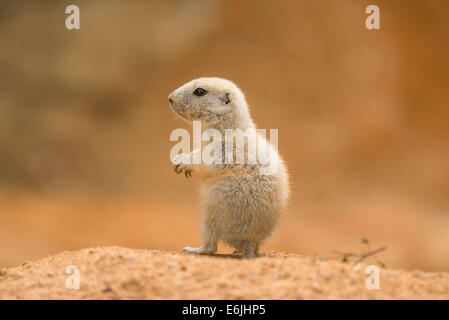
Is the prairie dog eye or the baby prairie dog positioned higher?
the prairie dog eye

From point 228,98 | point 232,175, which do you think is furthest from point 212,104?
point 232,175

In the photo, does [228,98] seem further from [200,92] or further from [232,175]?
[232,175]

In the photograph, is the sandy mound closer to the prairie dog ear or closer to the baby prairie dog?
the baby prairie dog

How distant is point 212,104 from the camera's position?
22.2 feet

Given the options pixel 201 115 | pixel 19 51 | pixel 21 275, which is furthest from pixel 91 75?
pixel 21 275

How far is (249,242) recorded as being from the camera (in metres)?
6.48

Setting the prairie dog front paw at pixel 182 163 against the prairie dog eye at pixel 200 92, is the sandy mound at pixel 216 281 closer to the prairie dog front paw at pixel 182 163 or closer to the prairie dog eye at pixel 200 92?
the prairie dog front paw at pixel 182 163

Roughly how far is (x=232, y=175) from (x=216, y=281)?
6.00ft

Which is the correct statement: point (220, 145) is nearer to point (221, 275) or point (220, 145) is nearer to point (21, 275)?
point (221, 275)

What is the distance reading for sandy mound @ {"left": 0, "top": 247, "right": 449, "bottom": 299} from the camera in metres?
4.60

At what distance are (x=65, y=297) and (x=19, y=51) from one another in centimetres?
1213

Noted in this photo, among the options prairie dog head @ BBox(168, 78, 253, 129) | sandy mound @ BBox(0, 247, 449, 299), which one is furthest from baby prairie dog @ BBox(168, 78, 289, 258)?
sandy mound @ BBox(0, 247, 449, 299)
